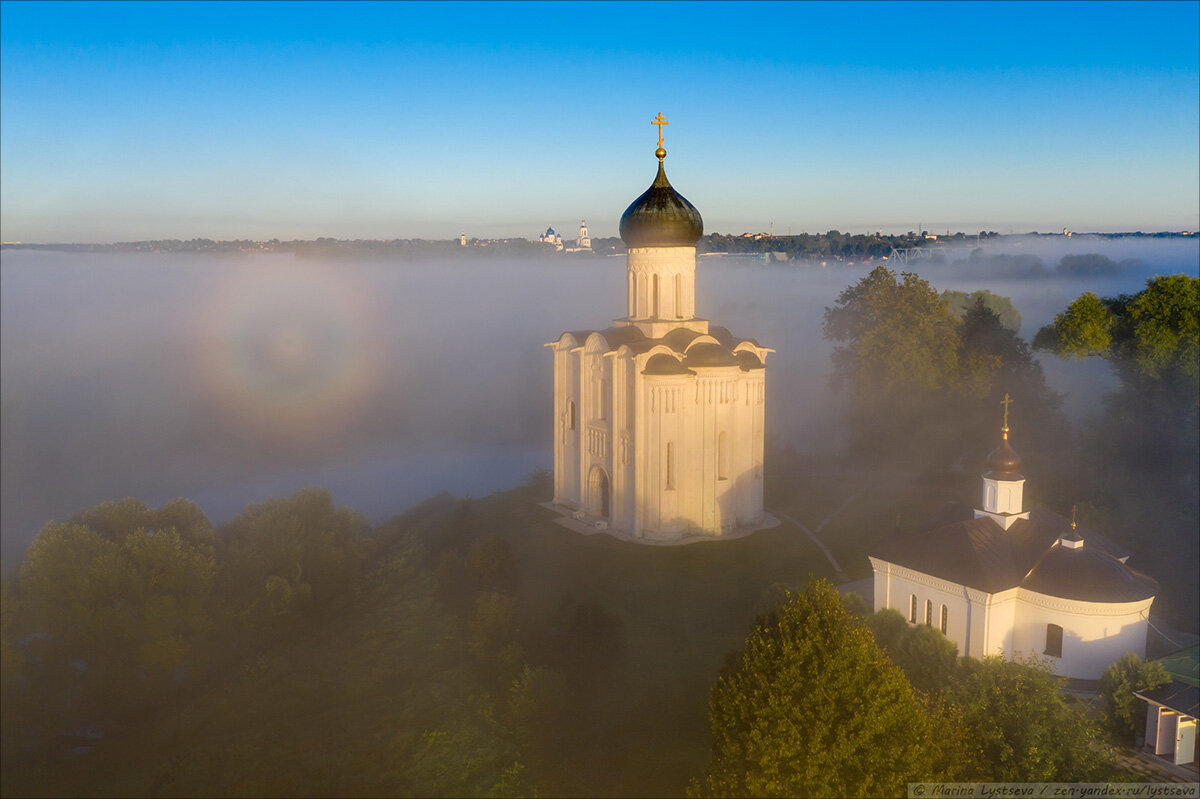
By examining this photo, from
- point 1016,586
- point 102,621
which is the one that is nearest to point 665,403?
point 1016,586

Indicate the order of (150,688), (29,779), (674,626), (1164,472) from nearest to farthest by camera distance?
(29,779) → (674,626) → (150,688) → (1164,472)

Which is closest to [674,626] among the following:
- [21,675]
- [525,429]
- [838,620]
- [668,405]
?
[668,405]

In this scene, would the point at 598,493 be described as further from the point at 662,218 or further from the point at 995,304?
the point at 995,304

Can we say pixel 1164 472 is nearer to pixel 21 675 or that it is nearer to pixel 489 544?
pixel 489 544

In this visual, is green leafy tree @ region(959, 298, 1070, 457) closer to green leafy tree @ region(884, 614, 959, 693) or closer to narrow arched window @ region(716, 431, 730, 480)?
narrow arched window @ region(716, 431, 730, 480)

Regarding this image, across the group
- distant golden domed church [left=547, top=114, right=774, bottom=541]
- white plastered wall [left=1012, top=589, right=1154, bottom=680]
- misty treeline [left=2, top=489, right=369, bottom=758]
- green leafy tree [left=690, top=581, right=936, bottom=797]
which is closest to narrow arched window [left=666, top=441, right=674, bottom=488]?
distant golden domed church [left=547, top=114, right=774, bottom=541]

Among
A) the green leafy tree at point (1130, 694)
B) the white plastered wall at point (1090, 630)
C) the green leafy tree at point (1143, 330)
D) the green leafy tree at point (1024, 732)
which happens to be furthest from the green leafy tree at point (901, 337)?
the green leafy tree at point (1024, 732)
